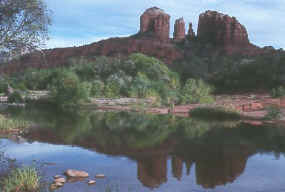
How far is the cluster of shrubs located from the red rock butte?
74.6ft

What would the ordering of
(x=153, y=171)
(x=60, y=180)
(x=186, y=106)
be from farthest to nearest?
(x=186, y=106) < (x=153, y=171) < (x=60, y=180)

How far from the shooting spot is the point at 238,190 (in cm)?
678

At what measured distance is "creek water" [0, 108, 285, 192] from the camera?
7199 mm

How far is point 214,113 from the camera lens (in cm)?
2139

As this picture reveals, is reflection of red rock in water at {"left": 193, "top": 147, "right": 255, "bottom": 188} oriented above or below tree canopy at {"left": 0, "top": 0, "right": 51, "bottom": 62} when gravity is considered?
below

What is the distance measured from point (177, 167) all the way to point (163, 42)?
7182 cm

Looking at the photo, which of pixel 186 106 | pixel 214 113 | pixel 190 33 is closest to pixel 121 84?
pixel 186 106

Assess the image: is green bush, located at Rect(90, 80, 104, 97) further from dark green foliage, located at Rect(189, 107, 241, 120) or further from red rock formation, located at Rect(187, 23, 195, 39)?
red rock formation, located at Rect(187, 23, 195, 39)

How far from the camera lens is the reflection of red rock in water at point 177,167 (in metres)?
7.85

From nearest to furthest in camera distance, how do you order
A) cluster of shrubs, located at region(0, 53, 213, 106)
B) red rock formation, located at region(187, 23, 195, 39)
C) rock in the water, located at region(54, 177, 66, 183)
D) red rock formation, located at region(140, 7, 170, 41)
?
rock in the water, located at region(54, 177, 66, 183) < cluster of shrubs, located at region(0, 53, 213, 106) < red rock formation, located at region(187, 23, 195, 39) < red rock formation, located at region(140, 7, 170, 41)

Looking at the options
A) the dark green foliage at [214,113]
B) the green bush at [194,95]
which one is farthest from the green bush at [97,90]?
the dark green foliage at [214,113]

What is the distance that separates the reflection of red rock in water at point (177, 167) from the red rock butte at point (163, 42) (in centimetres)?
5398

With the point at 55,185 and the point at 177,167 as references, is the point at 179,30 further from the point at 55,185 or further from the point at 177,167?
the point at 55,185

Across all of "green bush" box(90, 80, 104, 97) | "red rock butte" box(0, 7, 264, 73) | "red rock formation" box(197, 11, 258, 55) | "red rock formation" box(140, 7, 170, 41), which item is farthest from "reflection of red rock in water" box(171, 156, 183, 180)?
"red rock formation" box(140, 7, 170, 41)
